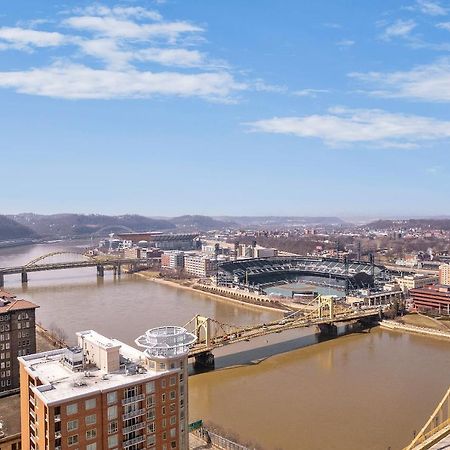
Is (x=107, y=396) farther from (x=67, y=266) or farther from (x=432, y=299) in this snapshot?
(x=67, y=266)

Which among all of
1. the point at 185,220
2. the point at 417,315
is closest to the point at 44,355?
the point at 417,315

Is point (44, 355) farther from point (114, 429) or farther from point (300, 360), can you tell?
point (300, 360)

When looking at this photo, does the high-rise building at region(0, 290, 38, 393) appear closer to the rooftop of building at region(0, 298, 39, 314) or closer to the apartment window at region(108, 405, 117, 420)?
the rooftop of building at region(0, 298, 39, 314)

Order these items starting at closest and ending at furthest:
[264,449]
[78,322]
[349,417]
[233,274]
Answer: [264,449]
[349,417]
[78,322]
[233,274]

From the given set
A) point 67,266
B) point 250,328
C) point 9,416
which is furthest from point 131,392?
point 67,266

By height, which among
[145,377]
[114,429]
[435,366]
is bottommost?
[435,366]

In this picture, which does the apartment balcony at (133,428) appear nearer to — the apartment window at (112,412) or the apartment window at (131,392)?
the apartment window at (112,412)

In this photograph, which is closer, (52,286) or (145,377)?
(145,377)

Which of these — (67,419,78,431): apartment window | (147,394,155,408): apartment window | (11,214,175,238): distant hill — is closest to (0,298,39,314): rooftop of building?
(147,394,155,408): apartment window
